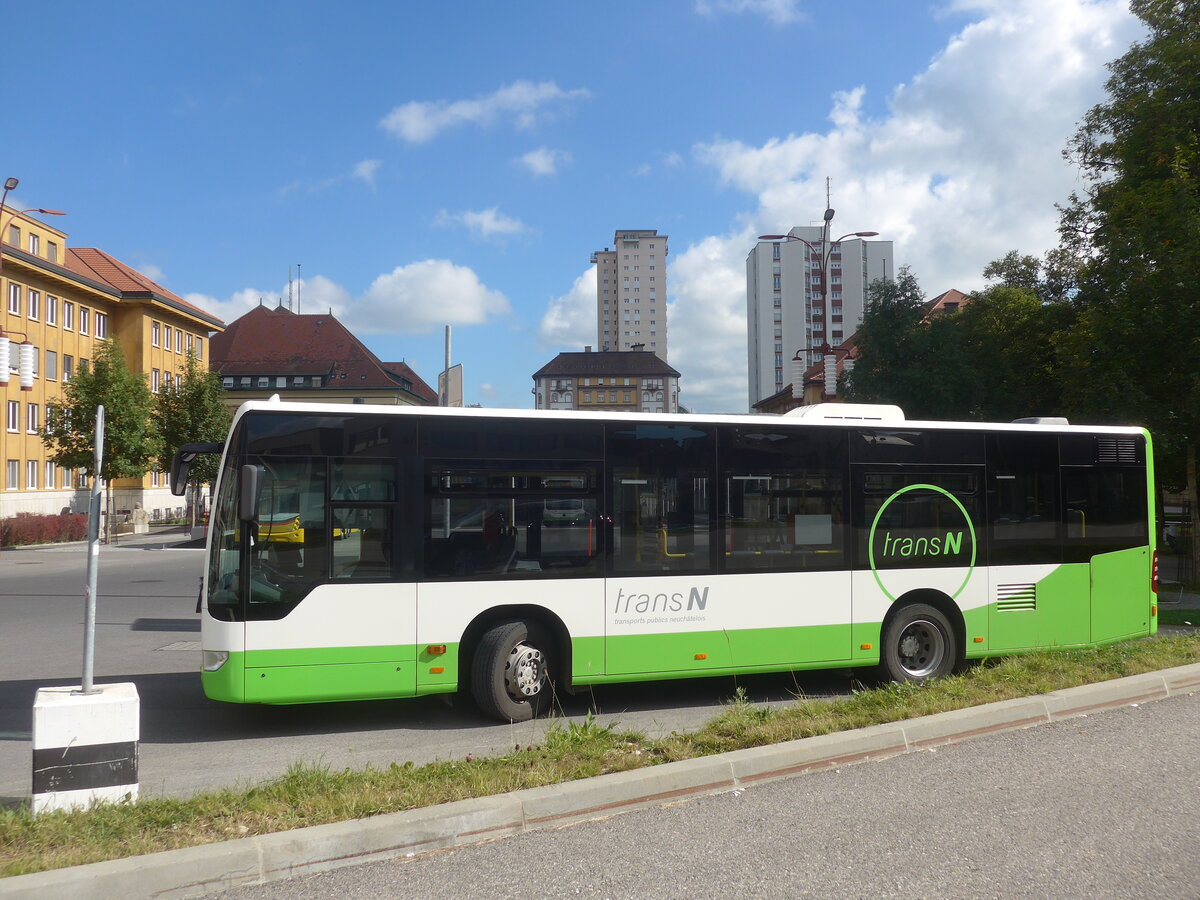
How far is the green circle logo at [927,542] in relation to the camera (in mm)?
9516

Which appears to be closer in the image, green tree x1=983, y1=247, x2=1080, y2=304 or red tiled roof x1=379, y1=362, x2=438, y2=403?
green tree x1=983, y1=247, x2=1080, y2=304

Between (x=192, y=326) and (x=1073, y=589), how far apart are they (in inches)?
2840

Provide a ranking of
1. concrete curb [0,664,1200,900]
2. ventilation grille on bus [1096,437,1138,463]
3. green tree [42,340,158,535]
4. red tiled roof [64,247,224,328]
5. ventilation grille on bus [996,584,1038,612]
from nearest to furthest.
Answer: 1. concrete curb [0,664,1200,900]
2. ventilation grille on bus [996,584,1038,612]
3. ventilation grille on bus [1096,437,1138,463]
4. green tree [42,340,158,535]
5. red tiled roof [64,247,224,328]

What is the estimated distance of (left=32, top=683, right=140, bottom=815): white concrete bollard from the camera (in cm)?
513

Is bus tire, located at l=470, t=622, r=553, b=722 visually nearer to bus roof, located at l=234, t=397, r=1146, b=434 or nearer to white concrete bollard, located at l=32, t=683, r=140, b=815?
bus roof, located at l=234, t=397, r=1146, b=434

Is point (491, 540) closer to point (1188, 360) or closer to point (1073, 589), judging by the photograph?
point (1073, 589)

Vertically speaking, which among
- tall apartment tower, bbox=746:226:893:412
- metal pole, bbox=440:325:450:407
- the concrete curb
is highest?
tall apartment tower, bbox=746:226:893:412

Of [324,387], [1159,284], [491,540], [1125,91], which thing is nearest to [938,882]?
[491,540]

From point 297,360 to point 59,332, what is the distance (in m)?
42.8

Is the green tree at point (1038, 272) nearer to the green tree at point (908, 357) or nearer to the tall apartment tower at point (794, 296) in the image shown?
the green tree at point (908, 357)

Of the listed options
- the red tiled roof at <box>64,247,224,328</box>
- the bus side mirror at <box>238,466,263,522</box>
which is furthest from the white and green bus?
the red tiled roof at <box>64,247,224,328</box>

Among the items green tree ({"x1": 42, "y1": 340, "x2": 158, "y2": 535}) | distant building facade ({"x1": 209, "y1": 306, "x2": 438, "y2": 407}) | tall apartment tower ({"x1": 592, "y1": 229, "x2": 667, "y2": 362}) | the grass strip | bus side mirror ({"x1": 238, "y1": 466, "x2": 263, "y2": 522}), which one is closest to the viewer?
the grass strip

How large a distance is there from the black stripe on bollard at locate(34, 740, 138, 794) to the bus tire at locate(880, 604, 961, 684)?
672cm

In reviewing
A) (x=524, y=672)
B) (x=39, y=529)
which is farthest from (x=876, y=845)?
(x=39, y=529)
